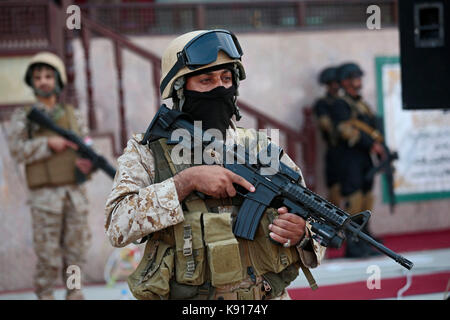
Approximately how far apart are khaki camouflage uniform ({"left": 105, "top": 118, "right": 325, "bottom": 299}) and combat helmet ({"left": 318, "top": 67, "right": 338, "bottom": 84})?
17.9 feet

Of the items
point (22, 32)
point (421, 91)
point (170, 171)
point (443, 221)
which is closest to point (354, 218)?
point (170, 171)

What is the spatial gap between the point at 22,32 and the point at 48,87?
1152 millimetres

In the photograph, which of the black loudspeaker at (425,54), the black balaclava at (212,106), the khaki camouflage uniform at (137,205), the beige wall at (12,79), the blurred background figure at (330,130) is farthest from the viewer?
the blurred background figure at (330,130)

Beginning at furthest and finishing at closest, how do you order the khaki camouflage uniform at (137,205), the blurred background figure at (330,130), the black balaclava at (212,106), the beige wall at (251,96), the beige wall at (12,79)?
1. the blurred background figure at (330,130)
2. the beige wall at (251,96)
3. the beige wall at (12,79)
4. the black balaclava at (212,106)
5. the khaki camouflage uniform at (137,205)

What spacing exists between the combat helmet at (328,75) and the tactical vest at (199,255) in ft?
17.4

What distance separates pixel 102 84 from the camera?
7.43 m

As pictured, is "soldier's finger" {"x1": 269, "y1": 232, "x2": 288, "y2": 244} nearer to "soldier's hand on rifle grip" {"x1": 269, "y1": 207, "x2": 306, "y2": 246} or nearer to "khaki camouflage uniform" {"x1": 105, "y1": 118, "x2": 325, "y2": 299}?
"soldier's hand on rifle grip" {"x1": 269, "y1": 207, "x2": 306, "y2": 246}

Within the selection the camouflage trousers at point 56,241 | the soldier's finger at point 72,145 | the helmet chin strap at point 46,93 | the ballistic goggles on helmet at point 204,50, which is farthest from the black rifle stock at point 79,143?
the ballistic goggles on helmet at point 204,50

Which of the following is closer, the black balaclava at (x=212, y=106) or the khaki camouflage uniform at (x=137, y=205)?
the khaki camouflage uniform at (x=137, y=205)

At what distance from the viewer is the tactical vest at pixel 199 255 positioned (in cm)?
265

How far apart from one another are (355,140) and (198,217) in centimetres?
501

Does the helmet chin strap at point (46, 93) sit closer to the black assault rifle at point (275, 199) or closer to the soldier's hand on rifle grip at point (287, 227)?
the black assault rifle at point (275, 199)

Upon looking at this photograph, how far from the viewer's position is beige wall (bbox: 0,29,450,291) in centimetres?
669

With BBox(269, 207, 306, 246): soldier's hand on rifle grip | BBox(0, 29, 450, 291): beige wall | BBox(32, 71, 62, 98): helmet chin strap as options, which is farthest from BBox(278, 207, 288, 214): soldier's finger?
BBox(0, 29, 450, 291): beige wall
